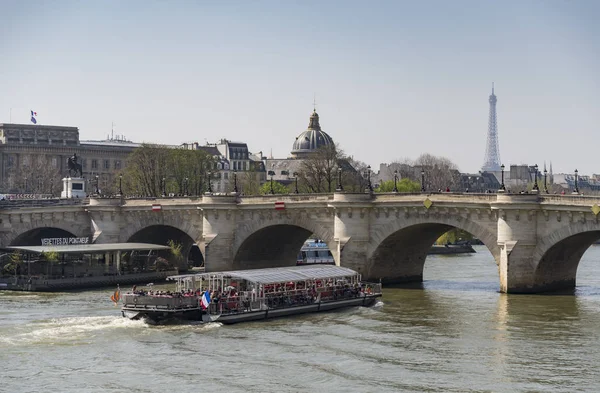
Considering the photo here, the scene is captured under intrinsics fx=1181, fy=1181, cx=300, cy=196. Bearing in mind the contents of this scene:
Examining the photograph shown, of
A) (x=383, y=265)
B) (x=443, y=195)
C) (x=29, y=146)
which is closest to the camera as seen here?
(x=443, y=195)

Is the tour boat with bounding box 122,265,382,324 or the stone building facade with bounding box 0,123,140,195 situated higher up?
the stone building facade with bounding box 0,123,140,195

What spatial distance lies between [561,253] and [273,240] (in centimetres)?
2565

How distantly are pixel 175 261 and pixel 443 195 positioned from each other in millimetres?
25187

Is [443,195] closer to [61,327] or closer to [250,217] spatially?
[250,217]

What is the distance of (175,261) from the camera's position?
90.1 metres

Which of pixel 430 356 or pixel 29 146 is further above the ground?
pixel 29 146

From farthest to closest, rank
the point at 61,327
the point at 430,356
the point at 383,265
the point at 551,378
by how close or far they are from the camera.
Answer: the point at 383,265
the point at 61,327
the point at 430,356
the point at 551,378

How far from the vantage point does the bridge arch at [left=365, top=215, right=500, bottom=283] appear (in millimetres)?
72188

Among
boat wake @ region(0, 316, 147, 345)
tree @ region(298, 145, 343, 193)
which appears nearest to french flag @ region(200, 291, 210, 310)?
boat wake @ region(0, 316, 147, 345)

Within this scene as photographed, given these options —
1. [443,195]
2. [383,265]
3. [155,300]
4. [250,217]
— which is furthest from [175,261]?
[155,300]

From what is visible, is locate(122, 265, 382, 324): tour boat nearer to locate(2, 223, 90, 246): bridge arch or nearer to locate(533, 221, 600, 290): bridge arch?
locate(533, 221, 600, 290): bridge arch

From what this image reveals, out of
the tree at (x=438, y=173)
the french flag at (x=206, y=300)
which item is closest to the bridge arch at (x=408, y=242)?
the french flag at (x=206, y=300)

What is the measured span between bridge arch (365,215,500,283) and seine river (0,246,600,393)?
4810 mm

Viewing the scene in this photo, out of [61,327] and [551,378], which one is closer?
[551,378]
